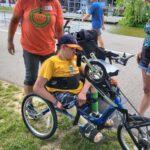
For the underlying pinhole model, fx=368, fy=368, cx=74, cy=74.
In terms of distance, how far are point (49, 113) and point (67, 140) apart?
1.21 feet

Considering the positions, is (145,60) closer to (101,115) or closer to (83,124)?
(101,115)

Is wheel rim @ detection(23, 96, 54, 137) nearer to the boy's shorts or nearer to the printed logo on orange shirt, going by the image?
the printed logo on orange shirt

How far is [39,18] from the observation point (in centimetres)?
419

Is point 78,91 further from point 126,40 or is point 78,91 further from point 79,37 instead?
point 126,40

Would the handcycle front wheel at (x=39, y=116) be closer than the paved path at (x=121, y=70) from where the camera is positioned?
Yes

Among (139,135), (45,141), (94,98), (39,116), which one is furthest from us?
(39,116)

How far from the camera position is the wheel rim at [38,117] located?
4.17 meters

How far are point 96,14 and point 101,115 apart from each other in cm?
610

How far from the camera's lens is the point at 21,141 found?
4.11 m

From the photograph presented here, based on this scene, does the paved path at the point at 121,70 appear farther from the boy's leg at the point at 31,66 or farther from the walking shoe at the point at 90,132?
the boy's leg at the point at 31,66

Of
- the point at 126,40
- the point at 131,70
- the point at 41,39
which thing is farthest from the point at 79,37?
the point at 126,40

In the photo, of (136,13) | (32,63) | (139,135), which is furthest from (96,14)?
(136,13)

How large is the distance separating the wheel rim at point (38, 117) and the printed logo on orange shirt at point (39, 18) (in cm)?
85

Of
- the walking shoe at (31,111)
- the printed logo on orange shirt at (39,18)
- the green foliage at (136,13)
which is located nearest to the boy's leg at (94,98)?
the walking shoe at (31,111)
